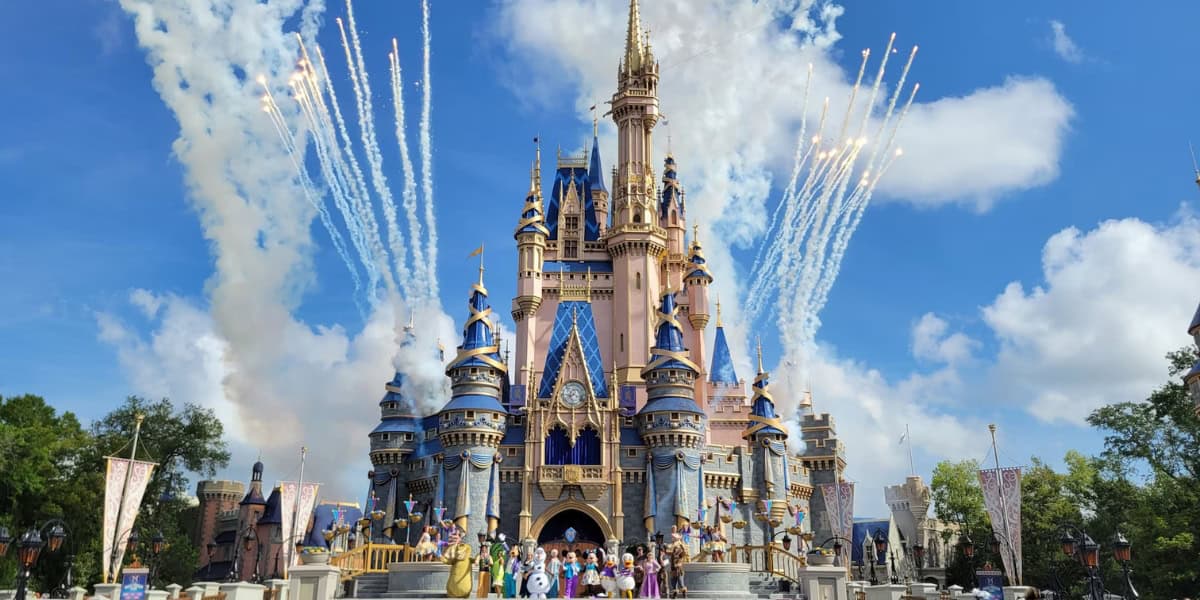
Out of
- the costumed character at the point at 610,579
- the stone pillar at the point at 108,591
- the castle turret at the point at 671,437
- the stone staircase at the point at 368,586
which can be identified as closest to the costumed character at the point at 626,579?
the costumed character at the point at 610,579

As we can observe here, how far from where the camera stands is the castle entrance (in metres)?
51.7

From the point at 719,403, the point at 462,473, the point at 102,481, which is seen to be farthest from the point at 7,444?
the point at 719,403

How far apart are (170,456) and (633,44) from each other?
5051cm

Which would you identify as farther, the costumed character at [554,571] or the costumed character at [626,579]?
the costumed character at [554,571]

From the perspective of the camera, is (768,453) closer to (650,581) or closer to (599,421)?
(599,421)

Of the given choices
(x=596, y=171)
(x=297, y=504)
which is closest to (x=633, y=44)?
(x=596, y=171)

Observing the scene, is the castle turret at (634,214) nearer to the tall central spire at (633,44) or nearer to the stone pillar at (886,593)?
the tall central spire at (633,44)

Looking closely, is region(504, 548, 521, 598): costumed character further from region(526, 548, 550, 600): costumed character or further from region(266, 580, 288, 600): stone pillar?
region(266, 580, 288, 600): stone pillar

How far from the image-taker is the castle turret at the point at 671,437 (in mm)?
51156

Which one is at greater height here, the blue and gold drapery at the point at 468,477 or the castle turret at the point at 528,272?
the castle turret at the point at 528,272

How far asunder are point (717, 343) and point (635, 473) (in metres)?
19.5

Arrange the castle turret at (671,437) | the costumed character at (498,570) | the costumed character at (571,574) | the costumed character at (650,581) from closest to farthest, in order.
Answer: the costumed character at (498,570) < the costumed character at (650,581) < the costumed character at (571,574) < the castle turret at (671,437)

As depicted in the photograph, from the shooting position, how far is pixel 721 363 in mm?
68562

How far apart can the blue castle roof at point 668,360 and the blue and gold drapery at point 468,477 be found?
9924 mm
